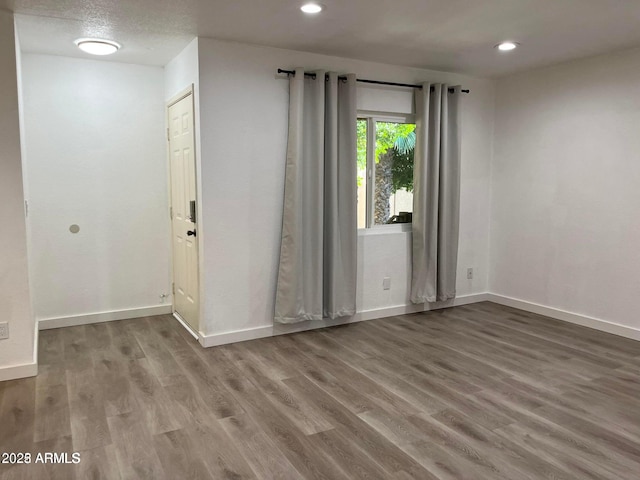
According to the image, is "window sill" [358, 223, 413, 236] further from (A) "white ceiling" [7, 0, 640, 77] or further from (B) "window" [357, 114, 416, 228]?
(A) "white ceiling" [7, 0, 640, 77]

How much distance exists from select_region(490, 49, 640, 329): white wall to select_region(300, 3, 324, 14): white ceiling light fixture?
9.09 ft

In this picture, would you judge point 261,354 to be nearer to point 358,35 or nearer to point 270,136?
point 270,136

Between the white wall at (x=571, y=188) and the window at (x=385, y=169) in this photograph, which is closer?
the white wall at (x=571, y=188)

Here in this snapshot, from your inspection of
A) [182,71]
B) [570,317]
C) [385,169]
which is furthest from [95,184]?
[570,317]

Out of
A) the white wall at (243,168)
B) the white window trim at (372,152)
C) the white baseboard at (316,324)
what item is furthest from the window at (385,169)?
the white baseboard at (316,324)

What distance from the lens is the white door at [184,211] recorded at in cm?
416

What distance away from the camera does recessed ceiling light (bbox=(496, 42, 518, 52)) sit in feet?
13.0

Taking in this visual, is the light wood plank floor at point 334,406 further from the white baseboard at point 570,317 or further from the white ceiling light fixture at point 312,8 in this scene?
the white ceiling light fixture at point 312,8

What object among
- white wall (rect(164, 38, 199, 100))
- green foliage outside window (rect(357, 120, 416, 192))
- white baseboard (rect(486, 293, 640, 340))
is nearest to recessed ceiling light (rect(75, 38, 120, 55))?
white wall (rect(164, 38, 199, 100))

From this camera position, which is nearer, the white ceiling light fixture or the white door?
the white ceiling light fixture

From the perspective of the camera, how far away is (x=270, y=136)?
415cm

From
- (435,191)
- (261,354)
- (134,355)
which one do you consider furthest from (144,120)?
(435,191)

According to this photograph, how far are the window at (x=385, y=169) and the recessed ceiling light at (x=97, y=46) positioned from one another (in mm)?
2223

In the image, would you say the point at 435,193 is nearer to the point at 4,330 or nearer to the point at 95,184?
the point at 95,184
